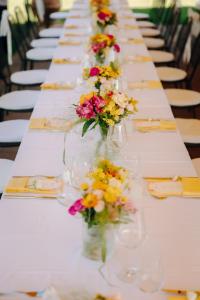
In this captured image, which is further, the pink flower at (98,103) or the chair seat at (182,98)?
the chair seat at (182,98)

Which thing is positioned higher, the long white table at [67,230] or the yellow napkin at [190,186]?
the yellow napkin at [190,186]

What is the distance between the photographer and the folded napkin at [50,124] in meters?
2.43

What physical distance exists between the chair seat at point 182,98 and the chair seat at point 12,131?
132 centimetres

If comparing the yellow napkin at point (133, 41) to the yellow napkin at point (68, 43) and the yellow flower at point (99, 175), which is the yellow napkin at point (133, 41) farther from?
the yellow flower at point (99, 175)

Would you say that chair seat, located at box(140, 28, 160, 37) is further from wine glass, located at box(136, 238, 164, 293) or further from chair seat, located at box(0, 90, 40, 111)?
wine glass, located at box(136, 238, 164, 293)

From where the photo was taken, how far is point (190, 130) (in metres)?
3.02

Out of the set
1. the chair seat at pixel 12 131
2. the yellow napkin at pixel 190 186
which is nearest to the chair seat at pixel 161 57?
the chair seat at pixel 12 131

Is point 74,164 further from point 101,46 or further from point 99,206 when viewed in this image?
point 101,46

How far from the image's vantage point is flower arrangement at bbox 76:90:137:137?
1.95m

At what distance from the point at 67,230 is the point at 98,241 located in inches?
9.4

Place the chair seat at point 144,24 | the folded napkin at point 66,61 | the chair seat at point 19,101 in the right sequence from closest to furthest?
1. the chair seat at point 19,101
2. the folded napkin at point 66,61
3. the chair seat at point 144,24

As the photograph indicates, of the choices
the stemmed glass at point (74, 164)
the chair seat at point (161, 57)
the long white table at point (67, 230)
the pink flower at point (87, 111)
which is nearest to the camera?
the long white table at point (67, 230)

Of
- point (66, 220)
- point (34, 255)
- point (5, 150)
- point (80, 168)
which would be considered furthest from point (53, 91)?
point (34, 255)

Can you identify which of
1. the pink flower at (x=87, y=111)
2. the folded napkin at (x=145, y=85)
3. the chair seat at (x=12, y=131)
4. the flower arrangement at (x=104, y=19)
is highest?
the flower arrangement at (x=104, y=19)
